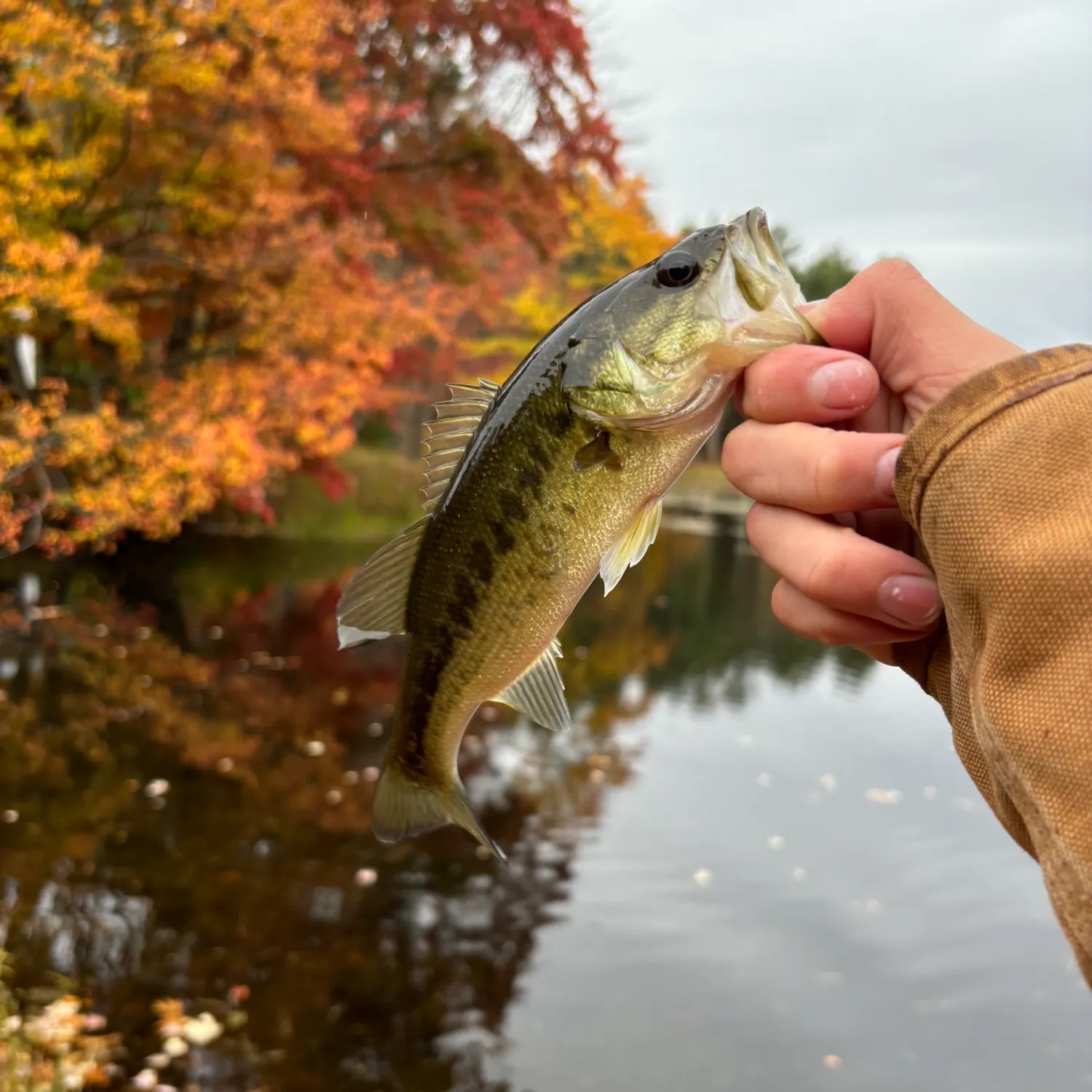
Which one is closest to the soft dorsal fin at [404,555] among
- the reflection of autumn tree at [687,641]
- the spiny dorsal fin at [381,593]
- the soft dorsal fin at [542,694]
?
the spiny dorsal fin at [381,593]

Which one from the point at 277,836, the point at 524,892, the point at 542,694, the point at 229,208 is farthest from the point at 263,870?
the point at 229,208

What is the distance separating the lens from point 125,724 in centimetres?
991

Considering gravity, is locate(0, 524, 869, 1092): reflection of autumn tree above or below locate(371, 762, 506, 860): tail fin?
below

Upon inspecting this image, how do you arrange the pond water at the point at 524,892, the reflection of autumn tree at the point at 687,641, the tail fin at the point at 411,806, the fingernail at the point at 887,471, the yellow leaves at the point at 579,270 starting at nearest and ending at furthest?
the fingernail at the point at 887,471 → the tail fin at the point at 411,806 → the pond water at the point at 524,892 → the reflection of autumn tree at the point at 687,641 → the yellow leaves at the point at 579,270

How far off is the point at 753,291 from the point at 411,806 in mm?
1346

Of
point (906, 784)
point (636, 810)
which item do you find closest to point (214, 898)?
point (636, 810)

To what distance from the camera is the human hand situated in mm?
1655

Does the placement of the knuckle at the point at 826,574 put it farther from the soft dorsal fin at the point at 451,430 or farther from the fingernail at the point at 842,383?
the soft dorsal fin at the point at 451,430

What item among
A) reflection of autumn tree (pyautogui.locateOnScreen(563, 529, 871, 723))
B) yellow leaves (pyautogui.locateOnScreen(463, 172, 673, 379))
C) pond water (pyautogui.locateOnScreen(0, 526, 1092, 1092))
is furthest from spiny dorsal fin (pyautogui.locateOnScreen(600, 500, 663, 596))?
yellow leaves (pyautogui.locateOnScreen(463, 172, 673, 379))

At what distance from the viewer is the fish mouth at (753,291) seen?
5.51ft

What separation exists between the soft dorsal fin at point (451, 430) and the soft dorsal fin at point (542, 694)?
0.45 m

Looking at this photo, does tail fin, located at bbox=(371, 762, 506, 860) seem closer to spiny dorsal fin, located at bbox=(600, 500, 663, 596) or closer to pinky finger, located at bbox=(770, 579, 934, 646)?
spiny dorsal fin, located at bbox=(600, 500, 663, 596)

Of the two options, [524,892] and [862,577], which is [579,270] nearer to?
[524,892]

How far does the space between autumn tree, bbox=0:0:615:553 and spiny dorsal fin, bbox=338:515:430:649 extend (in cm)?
885
